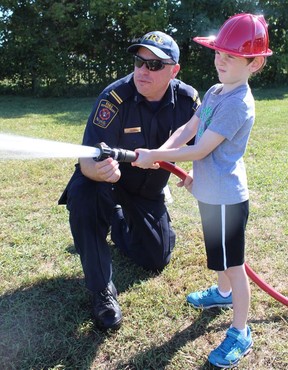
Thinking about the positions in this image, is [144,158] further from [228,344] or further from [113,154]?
[228,344]

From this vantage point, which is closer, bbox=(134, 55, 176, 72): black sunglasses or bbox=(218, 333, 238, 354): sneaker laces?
bbox=(218, 333, 238, 354): sneaker laces

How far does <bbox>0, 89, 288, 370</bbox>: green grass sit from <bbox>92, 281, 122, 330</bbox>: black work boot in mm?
61

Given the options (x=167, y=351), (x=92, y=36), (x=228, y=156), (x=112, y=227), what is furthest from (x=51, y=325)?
(x=92, y=36)

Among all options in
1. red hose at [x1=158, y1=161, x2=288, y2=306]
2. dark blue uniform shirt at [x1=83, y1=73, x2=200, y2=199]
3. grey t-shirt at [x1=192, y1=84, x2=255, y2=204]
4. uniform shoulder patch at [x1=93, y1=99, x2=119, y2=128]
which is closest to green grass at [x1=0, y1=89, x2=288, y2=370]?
red hose at [x1=158, y1=161, x2=288, y2=306]

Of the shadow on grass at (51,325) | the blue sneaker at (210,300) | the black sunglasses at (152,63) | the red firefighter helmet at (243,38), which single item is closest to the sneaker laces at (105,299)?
the shadow on grass at (51,325)

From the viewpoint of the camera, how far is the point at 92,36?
46.5 feet

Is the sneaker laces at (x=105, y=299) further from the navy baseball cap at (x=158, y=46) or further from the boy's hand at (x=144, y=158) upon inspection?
the navy baseball cap at (x=158, y=46)

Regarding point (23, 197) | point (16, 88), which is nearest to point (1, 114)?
point (16, 88)

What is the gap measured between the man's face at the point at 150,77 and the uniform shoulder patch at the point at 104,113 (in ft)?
0.76

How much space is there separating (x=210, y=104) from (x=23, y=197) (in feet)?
9.88

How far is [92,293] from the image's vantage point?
3.04 m

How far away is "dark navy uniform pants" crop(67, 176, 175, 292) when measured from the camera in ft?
9.61

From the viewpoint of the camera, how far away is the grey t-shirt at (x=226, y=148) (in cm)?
230

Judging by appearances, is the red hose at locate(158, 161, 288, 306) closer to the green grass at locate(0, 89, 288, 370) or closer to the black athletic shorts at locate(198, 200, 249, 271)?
the green grass at locate(0, 89, 288, 370)
